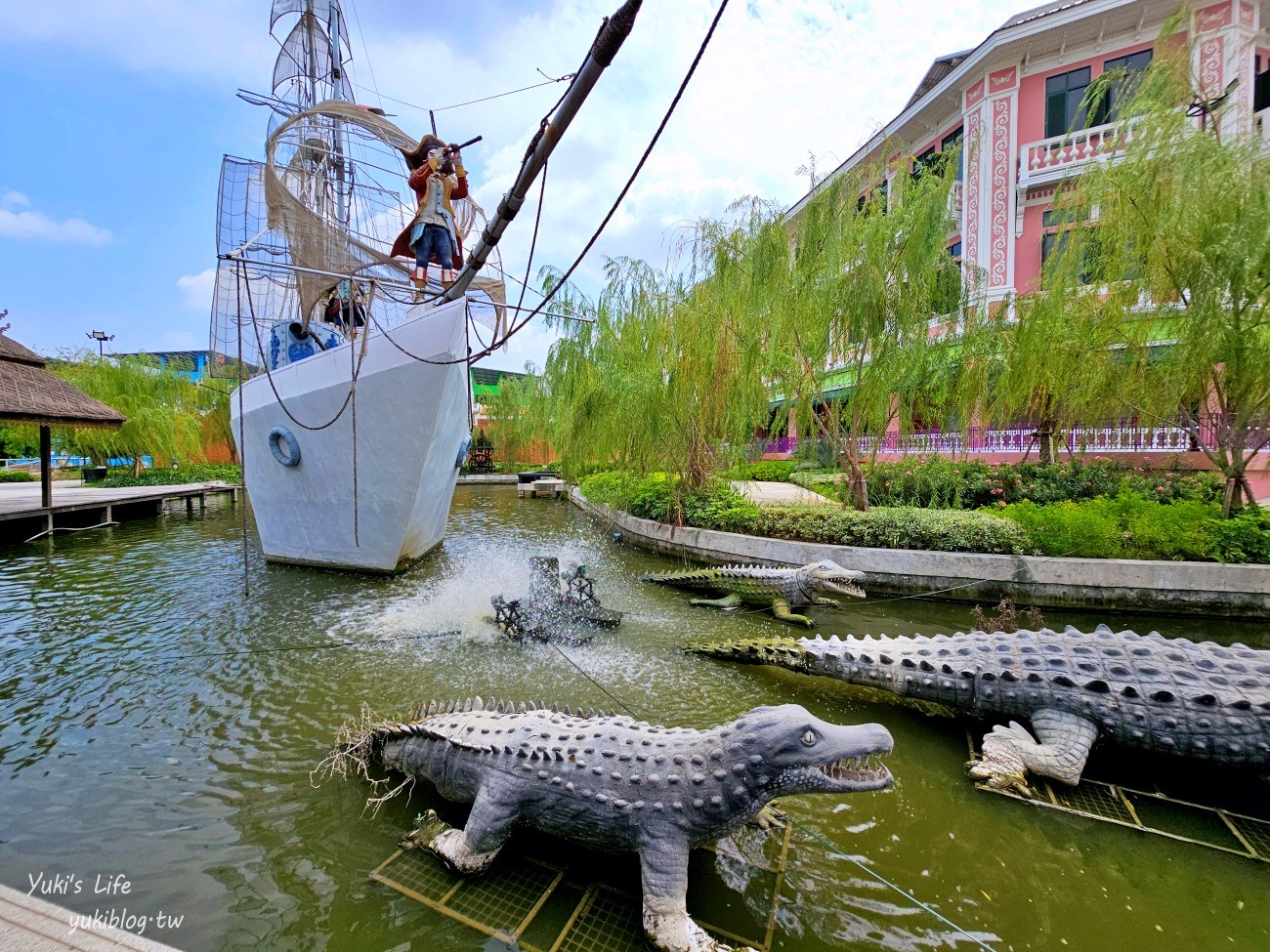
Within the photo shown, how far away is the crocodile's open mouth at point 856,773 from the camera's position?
88.6 inches

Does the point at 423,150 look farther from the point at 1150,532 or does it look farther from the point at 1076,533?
the point at 1150,532

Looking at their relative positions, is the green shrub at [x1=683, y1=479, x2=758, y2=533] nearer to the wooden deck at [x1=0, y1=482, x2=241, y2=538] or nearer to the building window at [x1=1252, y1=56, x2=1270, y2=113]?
the wooden deck at [x1=0, y1=482, x2=241, y2=538]

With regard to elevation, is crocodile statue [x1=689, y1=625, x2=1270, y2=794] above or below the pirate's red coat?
below

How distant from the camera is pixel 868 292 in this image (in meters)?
8.35

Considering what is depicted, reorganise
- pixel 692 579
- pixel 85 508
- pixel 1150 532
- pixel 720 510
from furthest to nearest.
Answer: pixel 85 508
pixel 720 510
pixel 692 579
pixel 1150 532

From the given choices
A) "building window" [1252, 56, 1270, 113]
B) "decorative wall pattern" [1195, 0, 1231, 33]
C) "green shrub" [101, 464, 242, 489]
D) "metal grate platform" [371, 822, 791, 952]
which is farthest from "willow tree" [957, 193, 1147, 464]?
"green shrub" [101, 464, 242, 489]

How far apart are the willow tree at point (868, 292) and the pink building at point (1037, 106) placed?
3338 millimetres

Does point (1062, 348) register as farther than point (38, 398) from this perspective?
Result: No

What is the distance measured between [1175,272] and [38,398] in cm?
1811

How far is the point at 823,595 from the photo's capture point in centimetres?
718

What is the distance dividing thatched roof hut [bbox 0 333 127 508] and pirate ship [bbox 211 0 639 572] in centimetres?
323

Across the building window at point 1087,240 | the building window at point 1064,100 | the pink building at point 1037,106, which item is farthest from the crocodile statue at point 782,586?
the building window at point 1064,100

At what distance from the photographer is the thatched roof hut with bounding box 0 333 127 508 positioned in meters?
9.37

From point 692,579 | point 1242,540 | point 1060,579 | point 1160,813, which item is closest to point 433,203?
point 692,579
